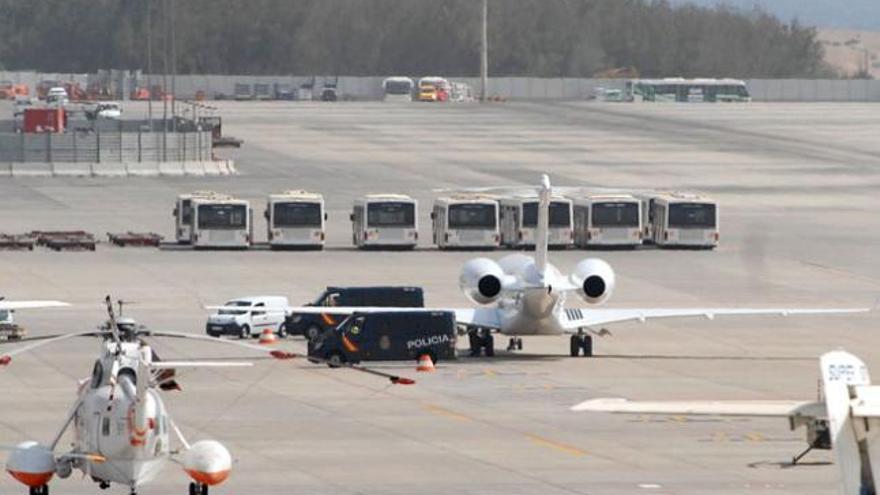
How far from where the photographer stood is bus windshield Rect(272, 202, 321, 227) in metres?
99.9

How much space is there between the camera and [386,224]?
100250mm

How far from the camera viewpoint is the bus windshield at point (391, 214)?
100 m

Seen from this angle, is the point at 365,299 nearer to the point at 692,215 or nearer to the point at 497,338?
the point at 497,338

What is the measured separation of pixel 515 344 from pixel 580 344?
265cm

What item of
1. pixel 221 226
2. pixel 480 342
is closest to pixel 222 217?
pixel 221 226

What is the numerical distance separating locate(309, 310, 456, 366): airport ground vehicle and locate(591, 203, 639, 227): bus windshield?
116ft

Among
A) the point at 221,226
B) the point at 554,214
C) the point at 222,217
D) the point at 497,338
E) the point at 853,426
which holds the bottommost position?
the point at 497,338

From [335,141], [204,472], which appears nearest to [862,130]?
[335,141]

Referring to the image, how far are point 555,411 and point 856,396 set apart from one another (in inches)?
1046

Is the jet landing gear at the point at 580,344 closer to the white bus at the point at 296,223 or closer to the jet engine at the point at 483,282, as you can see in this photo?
the jet engine at the point at 483,282

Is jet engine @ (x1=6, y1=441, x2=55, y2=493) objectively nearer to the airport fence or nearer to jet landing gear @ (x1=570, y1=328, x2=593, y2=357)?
jet landing gear @ (x1=570, y1=328, x2=593, y2=357)

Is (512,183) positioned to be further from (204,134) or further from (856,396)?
(856,396)

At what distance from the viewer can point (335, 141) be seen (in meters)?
171

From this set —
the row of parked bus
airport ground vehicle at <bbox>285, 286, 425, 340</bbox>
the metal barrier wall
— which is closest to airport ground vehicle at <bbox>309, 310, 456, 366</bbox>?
airport ground vehicle at <bbox>285, 286, 425, 340</bbox>
